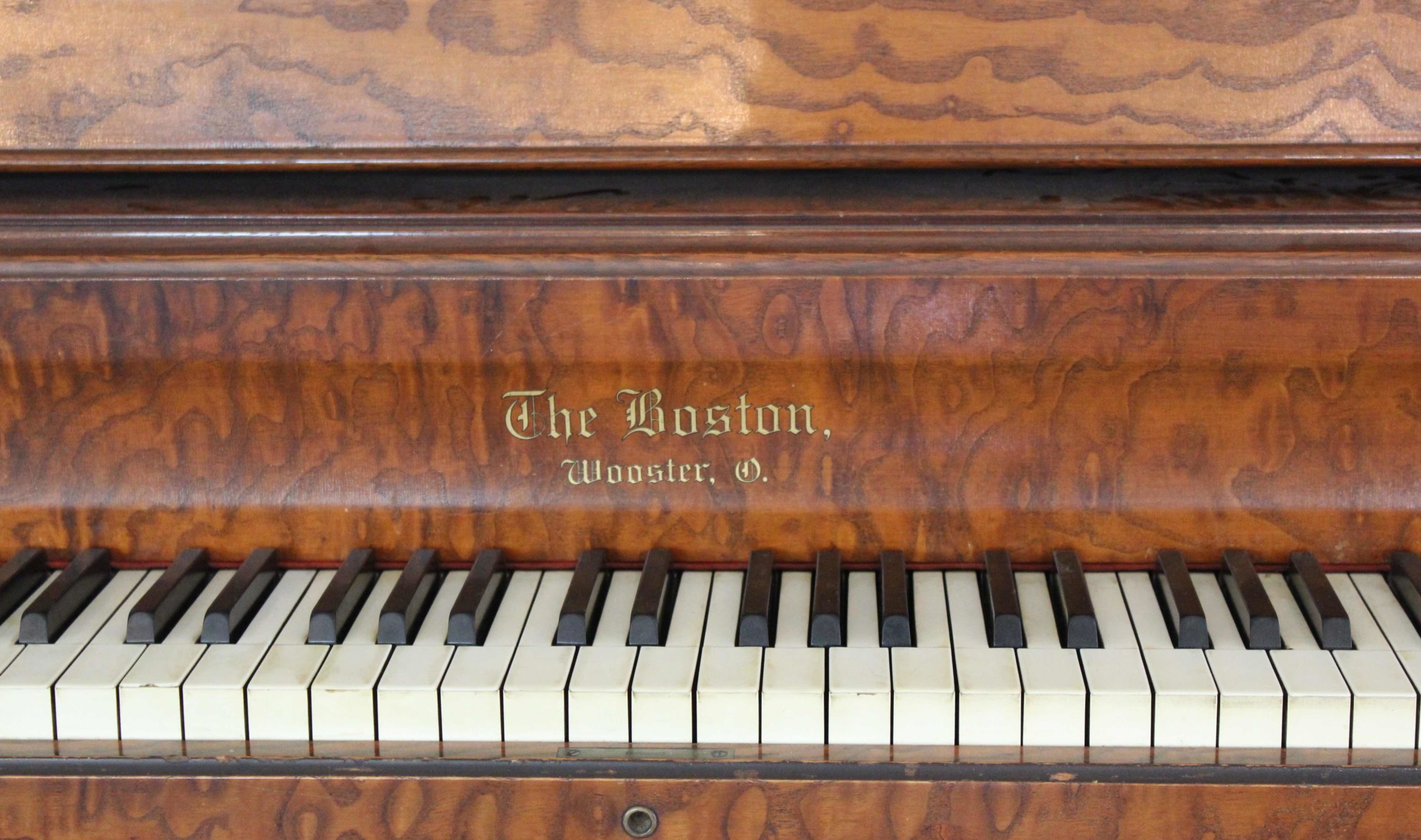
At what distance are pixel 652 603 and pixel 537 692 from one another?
6.7 inches

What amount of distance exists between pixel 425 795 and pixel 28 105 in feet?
2.73

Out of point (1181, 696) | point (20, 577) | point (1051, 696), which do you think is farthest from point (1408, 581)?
point (20, 577)

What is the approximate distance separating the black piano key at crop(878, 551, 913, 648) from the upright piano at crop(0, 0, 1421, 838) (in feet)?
0.04

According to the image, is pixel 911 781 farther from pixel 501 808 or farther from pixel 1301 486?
pixel 1301 486

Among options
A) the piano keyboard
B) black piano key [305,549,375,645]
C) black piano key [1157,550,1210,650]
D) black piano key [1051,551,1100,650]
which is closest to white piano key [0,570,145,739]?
the piano keyboard

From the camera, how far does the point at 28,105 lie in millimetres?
1494

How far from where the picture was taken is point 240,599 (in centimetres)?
154

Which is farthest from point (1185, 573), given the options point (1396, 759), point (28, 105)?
point (28, 105)

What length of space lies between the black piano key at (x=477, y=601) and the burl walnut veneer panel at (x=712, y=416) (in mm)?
49

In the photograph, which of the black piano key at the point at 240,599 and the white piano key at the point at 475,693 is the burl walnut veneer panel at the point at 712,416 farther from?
the white piano key at the point at 475,693

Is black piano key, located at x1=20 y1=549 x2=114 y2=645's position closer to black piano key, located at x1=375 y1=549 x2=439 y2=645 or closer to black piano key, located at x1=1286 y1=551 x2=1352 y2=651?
black piano key, located at x1=375 y1=549 x2=439 y2=645

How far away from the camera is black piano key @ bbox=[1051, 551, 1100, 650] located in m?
1.44

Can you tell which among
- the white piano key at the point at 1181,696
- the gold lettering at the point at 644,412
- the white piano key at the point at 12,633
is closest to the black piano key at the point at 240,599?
the white piano key at the point at 12,633

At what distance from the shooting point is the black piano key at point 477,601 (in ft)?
4.83
